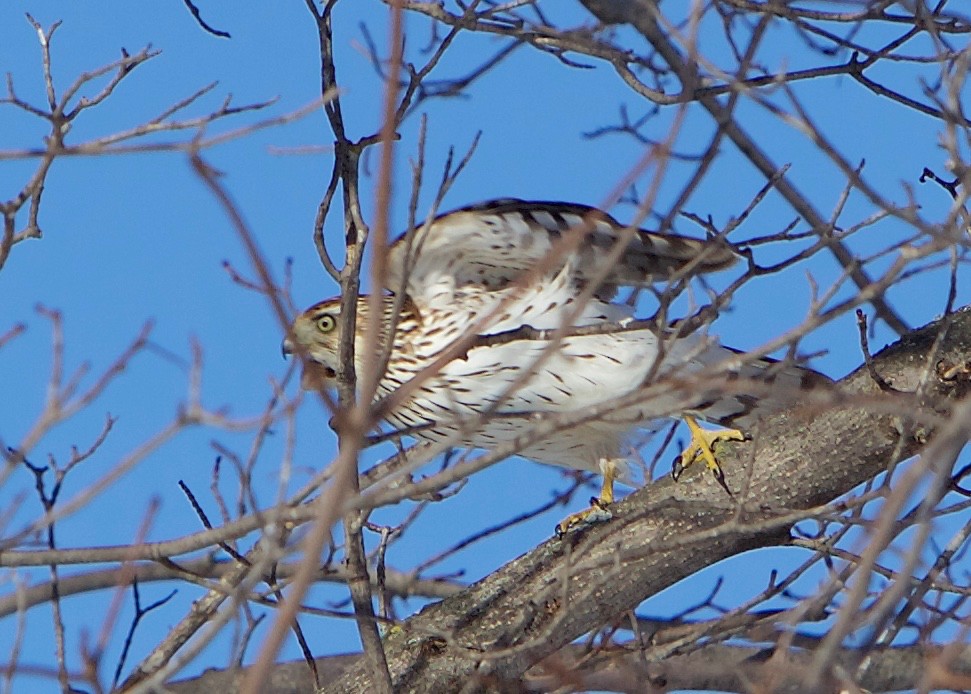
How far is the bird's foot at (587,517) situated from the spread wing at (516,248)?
0.81 metres

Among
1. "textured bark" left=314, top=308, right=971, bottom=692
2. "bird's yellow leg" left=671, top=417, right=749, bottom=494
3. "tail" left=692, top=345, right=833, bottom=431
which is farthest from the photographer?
"tail" left=692, top=345, right=833, bottom=431

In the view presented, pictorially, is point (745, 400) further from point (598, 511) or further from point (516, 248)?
point (516, 248)

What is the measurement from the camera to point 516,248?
5.20 metres

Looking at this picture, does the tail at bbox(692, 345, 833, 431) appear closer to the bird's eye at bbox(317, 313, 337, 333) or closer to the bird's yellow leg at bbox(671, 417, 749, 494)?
the bird's yellow leg at bbox(671, 417, 749, 494)

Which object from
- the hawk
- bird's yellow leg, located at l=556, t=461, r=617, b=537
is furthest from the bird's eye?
bird's yellow leg, located at l=556, t=461, r=617, b=537

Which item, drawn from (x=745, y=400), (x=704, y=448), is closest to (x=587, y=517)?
(x=704, y=448)

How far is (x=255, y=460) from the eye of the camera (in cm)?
367

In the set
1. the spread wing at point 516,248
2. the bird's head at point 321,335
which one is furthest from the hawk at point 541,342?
the bird's head at point 321,335

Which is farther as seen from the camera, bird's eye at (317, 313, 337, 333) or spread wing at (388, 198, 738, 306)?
bird's eye at (317, 313, 337, 333)

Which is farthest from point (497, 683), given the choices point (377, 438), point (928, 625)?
point (377, 438)

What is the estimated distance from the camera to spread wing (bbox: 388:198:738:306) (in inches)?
197

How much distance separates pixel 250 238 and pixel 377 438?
1084 millimetres

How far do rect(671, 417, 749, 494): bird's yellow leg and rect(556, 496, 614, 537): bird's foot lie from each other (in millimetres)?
272

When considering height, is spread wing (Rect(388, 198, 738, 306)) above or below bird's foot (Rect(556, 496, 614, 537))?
above
